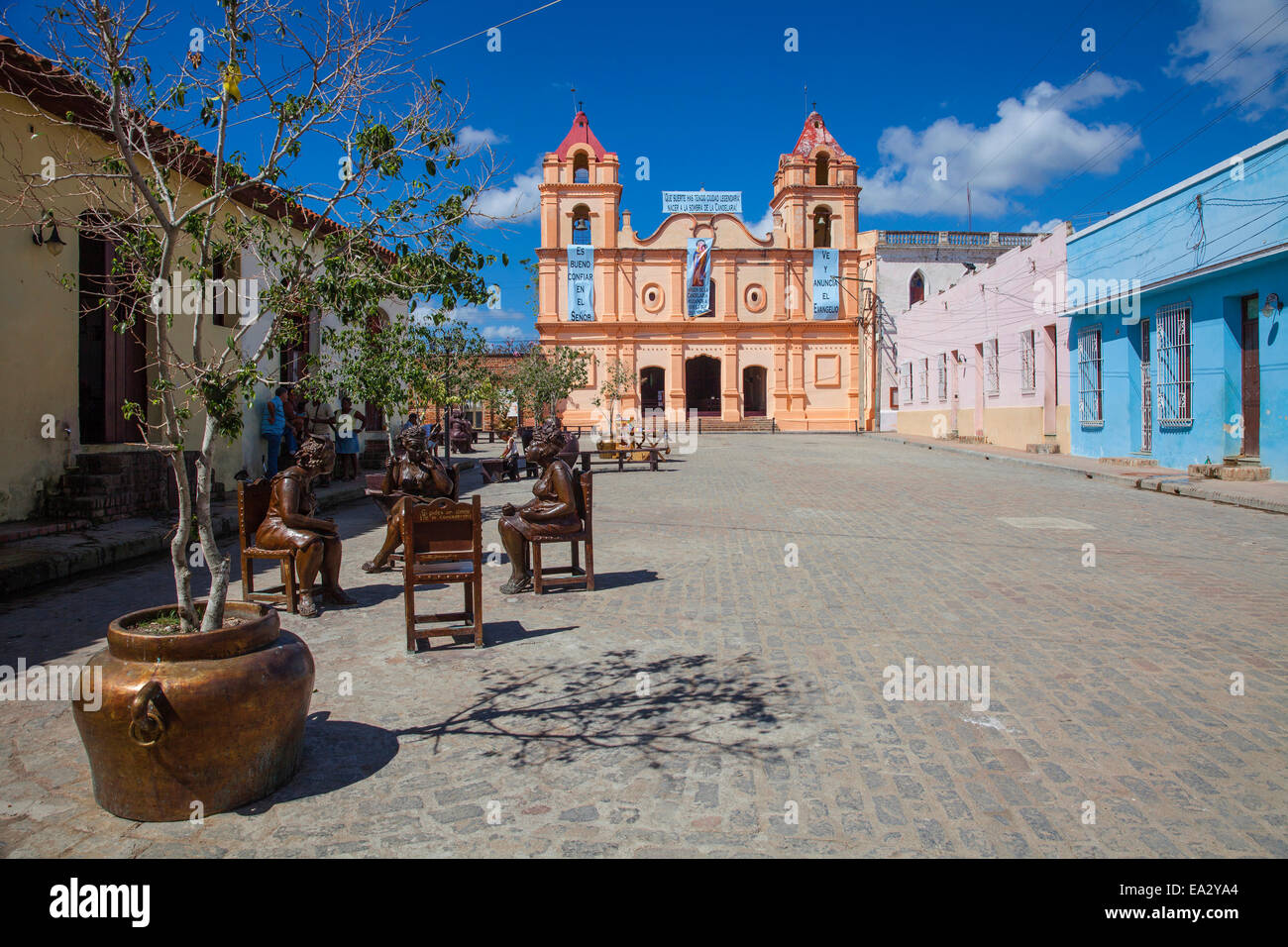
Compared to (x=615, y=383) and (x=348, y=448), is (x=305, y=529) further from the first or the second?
(x=615, y=383)

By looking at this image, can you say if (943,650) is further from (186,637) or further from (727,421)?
(727,421)

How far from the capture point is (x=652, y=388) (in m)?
49.1

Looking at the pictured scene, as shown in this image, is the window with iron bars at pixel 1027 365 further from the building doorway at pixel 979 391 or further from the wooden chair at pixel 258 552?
the wooden chair at pixel 258 552

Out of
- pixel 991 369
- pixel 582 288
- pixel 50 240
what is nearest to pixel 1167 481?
pixel 991 369

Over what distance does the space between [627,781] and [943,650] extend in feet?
8.39

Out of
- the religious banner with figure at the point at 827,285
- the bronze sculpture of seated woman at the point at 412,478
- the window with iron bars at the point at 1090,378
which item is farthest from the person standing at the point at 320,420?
the religious banner with figure at the point at 827,285

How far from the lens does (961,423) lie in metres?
31.0

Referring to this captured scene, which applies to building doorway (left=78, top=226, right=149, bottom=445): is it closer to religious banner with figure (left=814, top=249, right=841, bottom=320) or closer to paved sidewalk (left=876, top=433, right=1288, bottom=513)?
paved sidewalk (left=876, top=433, right=1288, bottom=513)

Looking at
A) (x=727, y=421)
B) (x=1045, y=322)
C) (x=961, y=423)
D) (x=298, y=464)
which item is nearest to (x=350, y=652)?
(x=298, y=464)

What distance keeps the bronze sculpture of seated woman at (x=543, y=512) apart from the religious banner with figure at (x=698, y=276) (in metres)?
40.8

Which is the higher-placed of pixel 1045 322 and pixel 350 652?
pixel 1045 322

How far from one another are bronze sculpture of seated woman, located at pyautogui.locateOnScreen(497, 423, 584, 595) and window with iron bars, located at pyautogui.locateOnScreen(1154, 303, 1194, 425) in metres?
14.9

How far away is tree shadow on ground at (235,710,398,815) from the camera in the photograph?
133 inches

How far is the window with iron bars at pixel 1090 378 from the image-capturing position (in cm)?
2084
